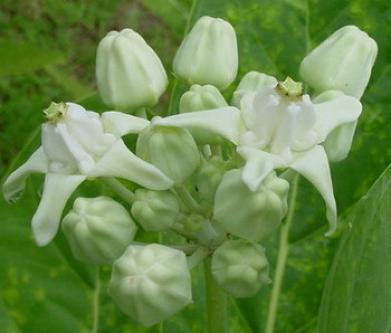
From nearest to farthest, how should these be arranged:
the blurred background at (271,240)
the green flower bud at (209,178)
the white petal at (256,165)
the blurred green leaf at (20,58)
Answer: the white petal at (256,165) < the green flower bud at (209,178) < the blurred background at (271,240) < the blurred green leaf at (20,58)

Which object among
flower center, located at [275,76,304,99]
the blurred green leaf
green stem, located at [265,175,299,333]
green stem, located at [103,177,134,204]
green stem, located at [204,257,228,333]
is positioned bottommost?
the blurred green leaf

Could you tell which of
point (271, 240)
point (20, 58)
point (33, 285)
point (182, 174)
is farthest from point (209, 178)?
point (20, 58)

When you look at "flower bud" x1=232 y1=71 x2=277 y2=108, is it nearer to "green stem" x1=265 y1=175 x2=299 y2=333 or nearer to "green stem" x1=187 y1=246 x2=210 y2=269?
"green stem" x1=187 y1=246 x2=210 y2=269

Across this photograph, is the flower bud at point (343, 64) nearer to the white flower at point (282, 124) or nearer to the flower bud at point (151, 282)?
the white flower at point (282, 124)

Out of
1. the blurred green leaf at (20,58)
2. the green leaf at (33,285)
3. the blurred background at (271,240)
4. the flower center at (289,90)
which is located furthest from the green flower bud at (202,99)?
the blurred green leaf at (20,58)

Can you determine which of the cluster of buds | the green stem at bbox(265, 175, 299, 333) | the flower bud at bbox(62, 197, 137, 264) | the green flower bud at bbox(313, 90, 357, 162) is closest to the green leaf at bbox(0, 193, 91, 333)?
the green stem at bbox(265, 175, 299, 333)

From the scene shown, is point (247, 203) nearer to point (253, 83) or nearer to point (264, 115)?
point (264, 115)

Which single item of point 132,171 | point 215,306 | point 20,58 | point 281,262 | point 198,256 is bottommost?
point 20,58

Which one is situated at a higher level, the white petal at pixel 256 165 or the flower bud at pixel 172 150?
the white petal at pixel 256 165
